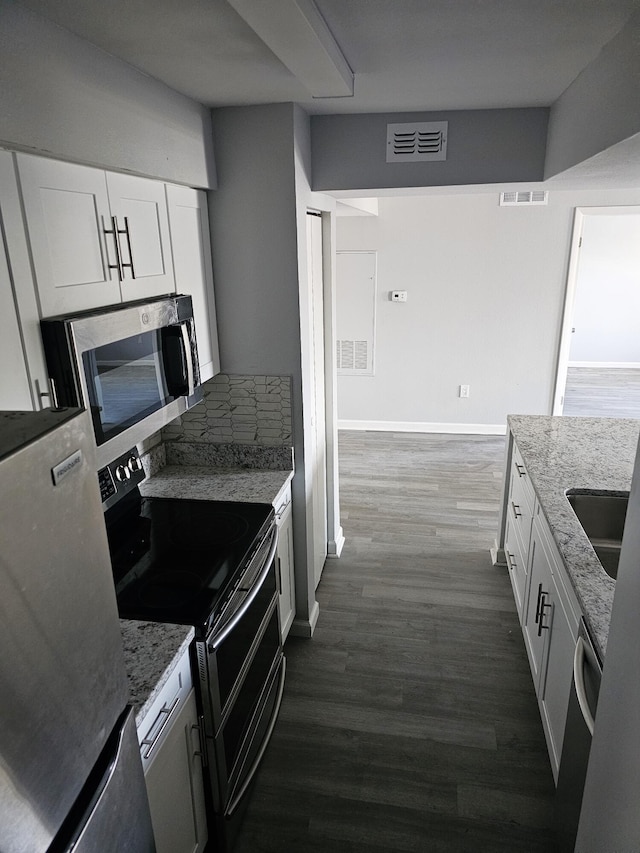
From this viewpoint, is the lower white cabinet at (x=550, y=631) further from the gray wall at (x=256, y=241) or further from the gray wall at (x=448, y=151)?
the gray wall at (x=448, y=151)

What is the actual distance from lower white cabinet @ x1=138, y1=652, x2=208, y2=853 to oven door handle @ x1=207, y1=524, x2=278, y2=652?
0.34ft

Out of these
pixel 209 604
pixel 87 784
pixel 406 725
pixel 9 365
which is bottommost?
pixel 406 725

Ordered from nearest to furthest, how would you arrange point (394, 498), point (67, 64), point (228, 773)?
point (67, 64) < point (228, 773) < point (394, 498)

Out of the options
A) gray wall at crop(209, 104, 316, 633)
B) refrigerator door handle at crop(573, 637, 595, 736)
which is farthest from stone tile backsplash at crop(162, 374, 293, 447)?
refrigerator door handle at crop(573, 637, 595, 736)

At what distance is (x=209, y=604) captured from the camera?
1.76 metres

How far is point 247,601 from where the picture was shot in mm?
1969

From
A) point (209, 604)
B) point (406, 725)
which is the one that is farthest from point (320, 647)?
point (209, 604)

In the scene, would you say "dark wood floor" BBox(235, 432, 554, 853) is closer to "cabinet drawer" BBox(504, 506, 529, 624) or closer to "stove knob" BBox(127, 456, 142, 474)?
"cabinet drawer" BBox(504, 506, 529, 624)

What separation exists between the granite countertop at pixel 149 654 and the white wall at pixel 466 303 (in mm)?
4561

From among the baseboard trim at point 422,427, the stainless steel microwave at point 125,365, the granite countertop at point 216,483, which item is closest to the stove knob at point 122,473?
the granite countertop at point 216,483

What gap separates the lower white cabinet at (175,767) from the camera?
1.47 meters

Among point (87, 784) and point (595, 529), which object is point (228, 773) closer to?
point (87, 784)

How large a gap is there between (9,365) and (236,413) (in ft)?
4.85

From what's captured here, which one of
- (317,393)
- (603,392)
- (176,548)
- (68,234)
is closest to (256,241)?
(317,393)
